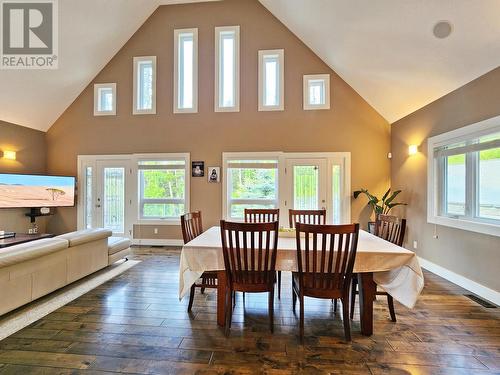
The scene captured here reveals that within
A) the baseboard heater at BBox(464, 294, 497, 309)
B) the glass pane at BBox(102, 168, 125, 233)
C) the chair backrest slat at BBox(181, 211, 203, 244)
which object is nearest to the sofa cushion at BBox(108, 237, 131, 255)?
the glass pane at BBox(102, 168, 125, 233)

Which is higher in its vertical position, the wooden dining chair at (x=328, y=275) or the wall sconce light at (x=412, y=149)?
the wall sconce light at (x=412, y=149)

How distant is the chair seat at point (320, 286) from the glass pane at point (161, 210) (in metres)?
4.14

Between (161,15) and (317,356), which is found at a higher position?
(161,15)

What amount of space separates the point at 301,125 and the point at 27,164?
6.25m

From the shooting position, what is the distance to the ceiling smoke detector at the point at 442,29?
2.99 meters

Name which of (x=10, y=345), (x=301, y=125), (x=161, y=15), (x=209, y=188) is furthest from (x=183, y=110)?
(x=10, y=345)

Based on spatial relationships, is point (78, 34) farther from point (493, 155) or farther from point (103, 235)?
point (493, 155)

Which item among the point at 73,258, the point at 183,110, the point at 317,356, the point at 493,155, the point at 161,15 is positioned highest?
the point at 161,15

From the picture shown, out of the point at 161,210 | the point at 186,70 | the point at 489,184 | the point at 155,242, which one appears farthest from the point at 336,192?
the point at 186,70

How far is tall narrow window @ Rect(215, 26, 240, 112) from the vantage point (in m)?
5.48

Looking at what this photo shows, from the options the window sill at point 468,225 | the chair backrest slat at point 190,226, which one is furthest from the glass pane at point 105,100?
the window sill at point 468,225

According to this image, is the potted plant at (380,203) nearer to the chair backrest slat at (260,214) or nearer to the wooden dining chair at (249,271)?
the chair backrest slat at (260,214)

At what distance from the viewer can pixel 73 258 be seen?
319 cm

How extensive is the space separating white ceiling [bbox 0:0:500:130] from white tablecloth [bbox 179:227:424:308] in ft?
8.97
